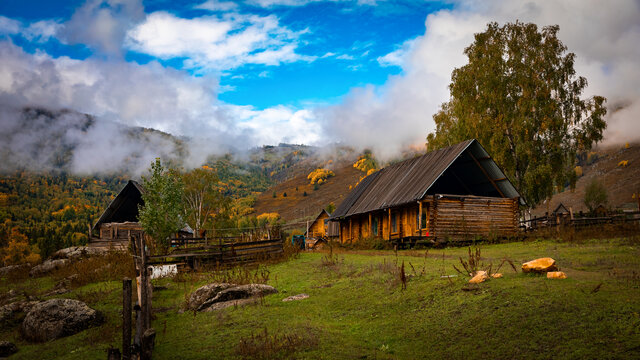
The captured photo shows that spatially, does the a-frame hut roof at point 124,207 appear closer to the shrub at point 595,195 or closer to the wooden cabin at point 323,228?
the wooden cabin at point 323,228

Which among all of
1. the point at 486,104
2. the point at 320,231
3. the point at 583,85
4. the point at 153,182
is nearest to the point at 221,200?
the point at 320,231

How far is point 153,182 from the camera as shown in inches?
1324

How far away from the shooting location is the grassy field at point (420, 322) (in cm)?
799

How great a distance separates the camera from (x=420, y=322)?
32.9 ft

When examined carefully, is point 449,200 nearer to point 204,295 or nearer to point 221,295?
point 221,295

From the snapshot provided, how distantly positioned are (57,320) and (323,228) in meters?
60.2

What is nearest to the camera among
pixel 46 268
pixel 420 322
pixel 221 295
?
pixel 420 322

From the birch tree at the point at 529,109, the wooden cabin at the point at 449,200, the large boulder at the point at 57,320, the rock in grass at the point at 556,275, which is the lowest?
the large boulder at the point at 57,320

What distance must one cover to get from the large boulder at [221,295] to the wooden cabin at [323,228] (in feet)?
134

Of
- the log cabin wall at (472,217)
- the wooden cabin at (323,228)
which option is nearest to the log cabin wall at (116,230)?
the wooden cabin at (323,228)

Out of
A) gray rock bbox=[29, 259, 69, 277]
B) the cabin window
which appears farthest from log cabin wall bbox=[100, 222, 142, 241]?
the cabin window

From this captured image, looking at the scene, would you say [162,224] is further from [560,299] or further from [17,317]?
[560,299]

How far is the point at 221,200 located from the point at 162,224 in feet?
120

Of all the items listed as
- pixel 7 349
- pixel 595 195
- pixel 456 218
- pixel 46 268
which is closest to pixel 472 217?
pixel 456 218
